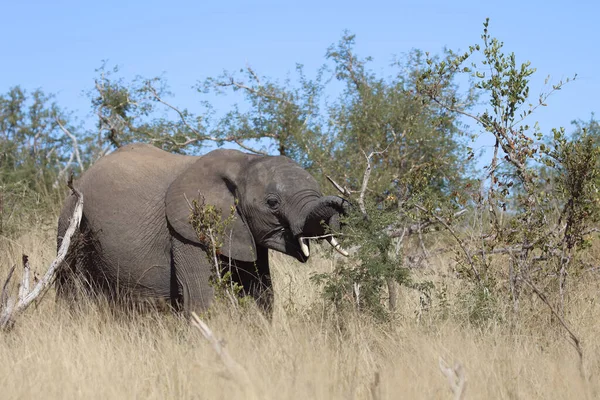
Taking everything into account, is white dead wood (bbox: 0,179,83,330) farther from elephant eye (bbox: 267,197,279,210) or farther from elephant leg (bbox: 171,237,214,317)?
elephant eye (bbox: 267,197,279,210)

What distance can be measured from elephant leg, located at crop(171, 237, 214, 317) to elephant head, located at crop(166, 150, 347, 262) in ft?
0.44

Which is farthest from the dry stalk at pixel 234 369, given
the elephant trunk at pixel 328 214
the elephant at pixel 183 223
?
the elephant trunk at pixel 328 214

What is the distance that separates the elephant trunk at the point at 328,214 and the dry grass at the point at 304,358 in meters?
0.59

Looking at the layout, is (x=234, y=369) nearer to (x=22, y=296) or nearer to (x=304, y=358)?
(x=304, y=358)

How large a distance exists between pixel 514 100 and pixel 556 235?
3.74 ft

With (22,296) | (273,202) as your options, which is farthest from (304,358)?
(22,296)

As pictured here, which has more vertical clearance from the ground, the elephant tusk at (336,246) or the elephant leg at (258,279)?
the elephant tusk at (336,246)

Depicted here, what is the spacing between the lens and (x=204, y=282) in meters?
7.96

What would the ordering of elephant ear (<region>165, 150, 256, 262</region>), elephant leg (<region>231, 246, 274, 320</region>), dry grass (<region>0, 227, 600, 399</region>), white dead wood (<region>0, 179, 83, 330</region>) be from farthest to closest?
elephant leg (<region>231, 246, 274, 320</region>), elephant ear (<region>165, 150, 256, 262</region>), white dead wood (<region>0, 179, 83, 330</region>), dry grass (<region>0, 227, 600, 399</region>)

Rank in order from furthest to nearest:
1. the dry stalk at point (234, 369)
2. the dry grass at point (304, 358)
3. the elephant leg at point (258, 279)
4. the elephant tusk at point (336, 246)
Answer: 1. the elephant leg at point (258, 279)
2. the elephant tusk at point (336, 246)
3. the dry grass at point (304, 358)
4. the dry stalk at point (234, 369)

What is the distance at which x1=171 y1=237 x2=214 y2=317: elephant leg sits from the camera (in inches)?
312

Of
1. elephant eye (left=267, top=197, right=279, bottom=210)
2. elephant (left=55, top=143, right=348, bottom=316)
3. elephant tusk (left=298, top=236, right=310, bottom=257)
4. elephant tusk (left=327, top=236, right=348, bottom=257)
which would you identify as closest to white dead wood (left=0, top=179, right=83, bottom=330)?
elephant (left=55, top=143, right=348, bottom=316)

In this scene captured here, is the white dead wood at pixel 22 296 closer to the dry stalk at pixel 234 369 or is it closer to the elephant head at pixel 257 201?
the elephant head at pixel 257 201

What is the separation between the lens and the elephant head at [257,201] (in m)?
7.70
